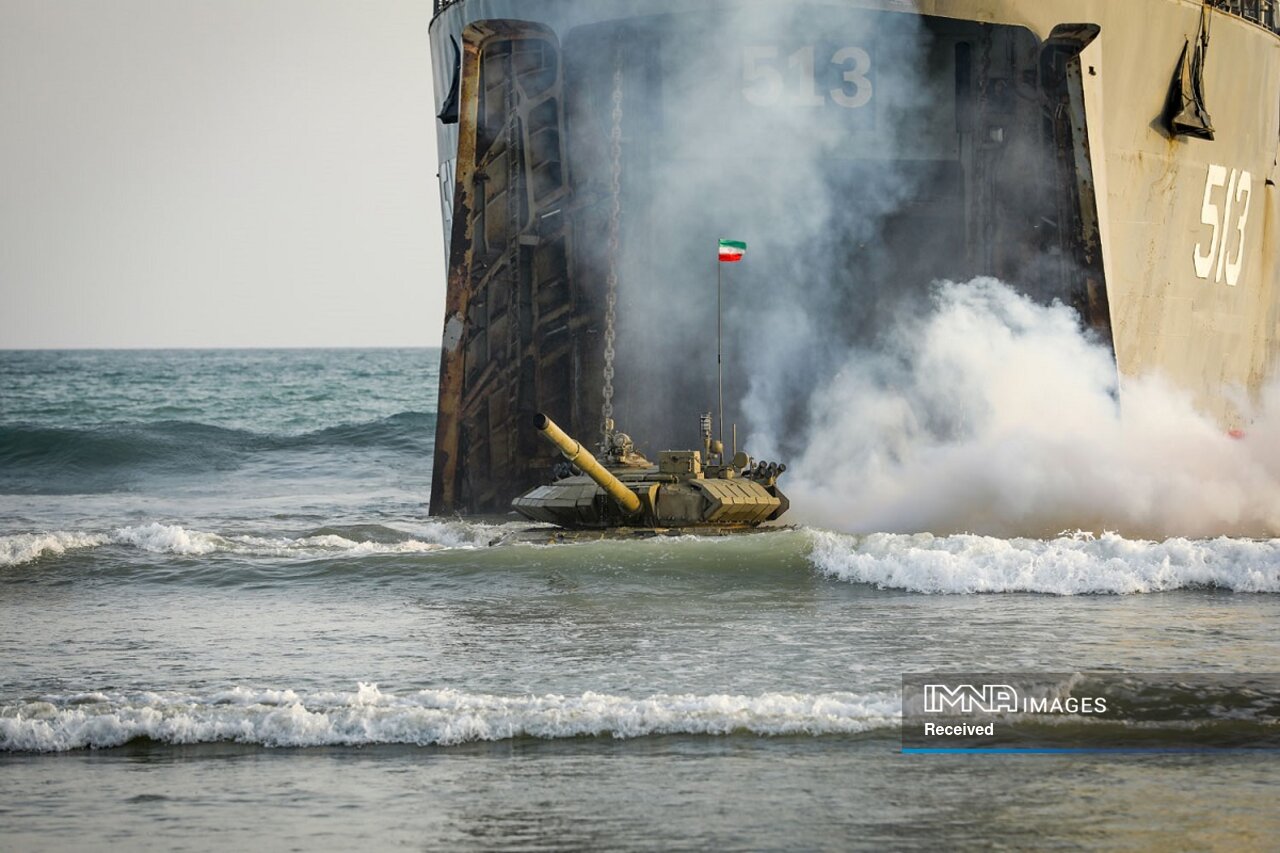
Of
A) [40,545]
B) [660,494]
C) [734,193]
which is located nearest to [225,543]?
[40,545]

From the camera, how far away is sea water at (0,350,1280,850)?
342 inches

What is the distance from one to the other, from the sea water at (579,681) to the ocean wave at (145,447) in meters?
17.9

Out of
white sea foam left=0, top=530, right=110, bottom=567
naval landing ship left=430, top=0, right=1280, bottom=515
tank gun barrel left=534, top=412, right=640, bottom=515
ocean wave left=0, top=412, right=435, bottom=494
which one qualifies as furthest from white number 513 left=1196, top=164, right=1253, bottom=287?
ocean wave left=0, top=412, right=435, bottom=494

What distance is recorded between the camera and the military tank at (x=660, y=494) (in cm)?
1903

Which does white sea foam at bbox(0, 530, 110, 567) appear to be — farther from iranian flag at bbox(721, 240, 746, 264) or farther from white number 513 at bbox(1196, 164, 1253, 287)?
white number 513 at bbox(1196, 164, 1253, 287)

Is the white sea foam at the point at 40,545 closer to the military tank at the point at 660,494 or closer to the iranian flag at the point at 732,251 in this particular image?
the military tank at the point at 660,494

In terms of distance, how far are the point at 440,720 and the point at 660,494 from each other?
28.3 ft

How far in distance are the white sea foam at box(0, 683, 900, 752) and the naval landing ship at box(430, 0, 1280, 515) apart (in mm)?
10833

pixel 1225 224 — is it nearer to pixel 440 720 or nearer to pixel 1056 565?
pixel 1056 565

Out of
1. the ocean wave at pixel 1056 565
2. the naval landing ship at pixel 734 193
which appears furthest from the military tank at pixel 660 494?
the naval landing ship at pixel 734 193

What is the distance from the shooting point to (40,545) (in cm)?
2125

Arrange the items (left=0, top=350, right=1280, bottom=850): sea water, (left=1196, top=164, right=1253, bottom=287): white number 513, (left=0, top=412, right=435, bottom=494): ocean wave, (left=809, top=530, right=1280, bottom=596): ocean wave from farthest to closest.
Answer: (left=0, top=412, right=435, bottom=494): ocean wave
(left=1196, top=164, right=1253, bottom=287): white number 513
(left=809, top=530, right=1280, bottom=596): ocean wave
(left=0, top=350, right=1280, bottom=850): sea water

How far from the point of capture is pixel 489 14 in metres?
24.3

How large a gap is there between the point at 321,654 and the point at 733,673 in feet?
10.8
